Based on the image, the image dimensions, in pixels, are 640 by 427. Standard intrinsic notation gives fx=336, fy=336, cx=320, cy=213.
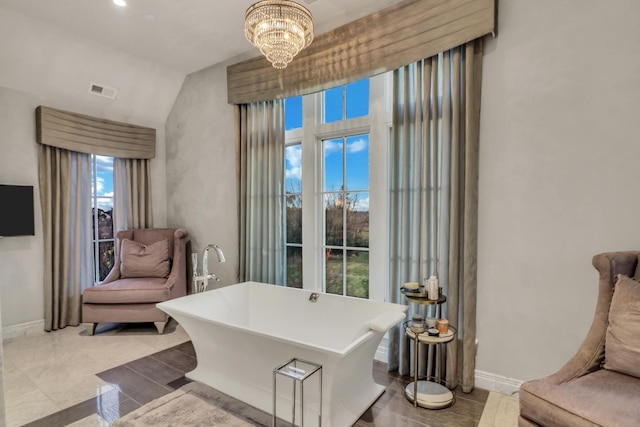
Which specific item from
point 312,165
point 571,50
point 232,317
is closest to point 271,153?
point 312,165

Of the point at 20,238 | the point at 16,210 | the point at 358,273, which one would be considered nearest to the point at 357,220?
the point at 358,273

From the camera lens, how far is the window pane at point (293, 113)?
341cm

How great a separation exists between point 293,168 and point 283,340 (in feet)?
6.36

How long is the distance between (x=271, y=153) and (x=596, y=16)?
259 centimetres

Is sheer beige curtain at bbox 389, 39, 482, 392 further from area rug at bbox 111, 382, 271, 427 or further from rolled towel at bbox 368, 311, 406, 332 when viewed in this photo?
area rug at bbox 111, 382, 271, 427

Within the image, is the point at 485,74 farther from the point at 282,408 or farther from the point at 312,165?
the point at 282,408

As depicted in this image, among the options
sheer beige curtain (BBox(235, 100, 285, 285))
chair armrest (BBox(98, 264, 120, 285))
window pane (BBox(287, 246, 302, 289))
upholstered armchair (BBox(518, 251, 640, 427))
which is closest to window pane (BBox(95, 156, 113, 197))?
chair armrest (BBox(98, 264, 120, 285))

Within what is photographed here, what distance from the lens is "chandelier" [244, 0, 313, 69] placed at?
1934mm

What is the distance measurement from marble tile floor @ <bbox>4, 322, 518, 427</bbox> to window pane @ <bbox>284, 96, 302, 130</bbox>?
7.74 feet

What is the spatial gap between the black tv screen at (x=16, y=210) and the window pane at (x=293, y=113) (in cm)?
266

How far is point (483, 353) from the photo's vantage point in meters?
2.35

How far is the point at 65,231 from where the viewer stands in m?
3.66

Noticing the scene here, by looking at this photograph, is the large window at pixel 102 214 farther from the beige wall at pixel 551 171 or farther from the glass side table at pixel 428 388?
the beige wall at pixel 551 171

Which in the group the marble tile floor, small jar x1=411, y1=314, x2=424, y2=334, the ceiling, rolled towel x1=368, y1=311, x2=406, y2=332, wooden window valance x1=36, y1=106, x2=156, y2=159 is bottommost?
the marble tile floor
